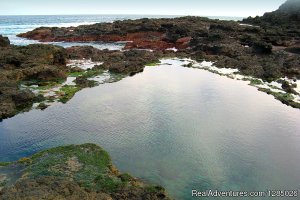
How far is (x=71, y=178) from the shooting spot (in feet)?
69.9

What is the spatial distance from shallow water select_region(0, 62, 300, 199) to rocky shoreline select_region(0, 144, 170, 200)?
5.80ft

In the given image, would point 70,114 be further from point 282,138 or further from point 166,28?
point 166,28

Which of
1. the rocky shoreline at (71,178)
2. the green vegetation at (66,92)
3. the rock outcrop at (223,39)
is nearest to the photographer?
the rocky shoreline at (71,178)

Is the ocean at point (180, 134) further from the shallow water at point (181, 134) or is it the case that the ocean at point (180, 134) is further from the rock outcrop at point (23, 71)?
the rock outcrop at point (23, 71)

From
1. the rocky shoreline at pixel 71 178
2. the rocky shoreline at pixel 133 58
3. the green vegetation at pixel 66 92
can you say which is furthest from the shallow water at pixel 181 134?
the rocky shoreline at pixel 133 58

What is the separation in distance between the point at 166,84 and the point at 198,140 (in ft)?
65.8

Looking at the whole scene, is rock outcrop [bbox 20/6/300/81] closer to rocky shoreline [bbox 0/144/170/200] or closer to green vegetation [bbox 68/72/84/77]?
green vegetation [bbox 68/72/84/77]

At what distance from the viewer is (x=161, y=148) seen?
2820 centimetres

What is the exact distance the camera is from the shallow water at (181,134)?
24328 millimetres

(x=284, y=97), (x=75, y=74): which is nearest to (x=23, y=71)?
(x=75, y=74)

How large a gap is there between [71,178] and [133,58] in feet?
146

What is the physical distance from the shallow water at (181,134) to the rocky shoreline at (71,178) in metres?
1.77

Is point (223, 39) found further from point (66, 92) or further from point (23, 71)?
point (23, 71)

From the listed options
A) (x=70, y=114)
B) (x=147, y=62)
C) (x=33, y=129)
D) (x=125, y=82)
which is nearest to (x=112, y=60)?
(x=147, y=62)
